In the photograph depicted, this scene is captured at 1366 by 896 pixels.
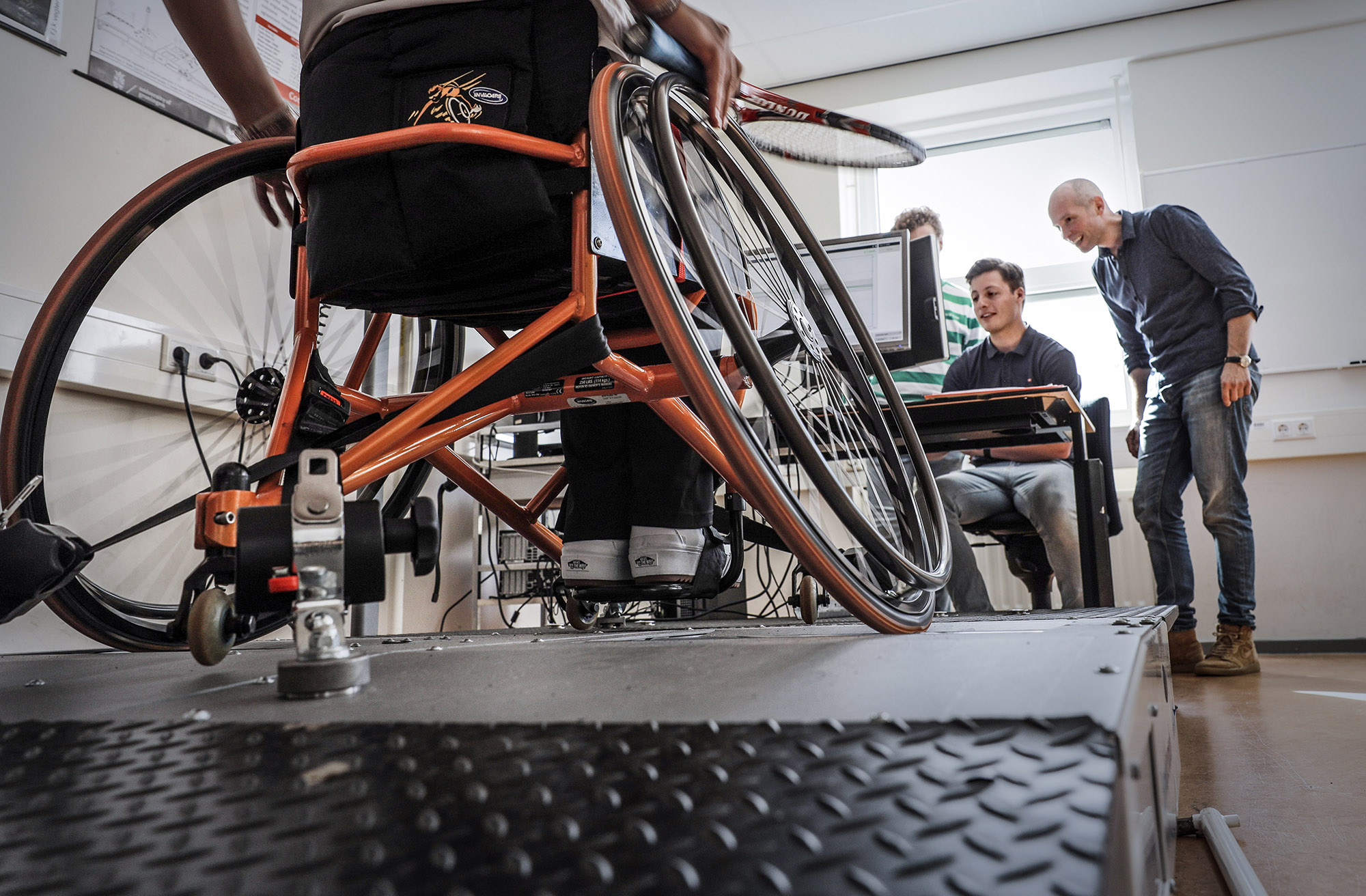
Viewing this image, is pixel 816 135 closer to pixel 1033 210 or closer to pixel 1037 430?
pixel 1037 430

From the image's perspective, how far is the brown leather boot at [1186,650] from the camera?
2662 mm

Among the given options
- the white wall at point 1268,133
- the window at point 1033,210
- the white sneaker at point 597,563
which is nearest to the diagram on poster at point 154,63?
the white sneaker at point 597,563

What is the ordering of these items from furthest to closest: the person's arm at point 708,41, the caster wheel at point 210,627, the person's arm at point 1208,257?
the person's arm at point 1208,257 < the person's arm at point 708,41 < the caster wheel at point 210,627

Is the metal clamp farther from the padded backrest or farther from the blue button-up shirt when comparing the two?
the blue button-up shirt

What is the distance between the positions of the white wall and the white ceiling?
97 millimetres

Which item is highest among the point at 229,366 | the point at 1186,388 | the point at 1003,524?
the point at 1186,388

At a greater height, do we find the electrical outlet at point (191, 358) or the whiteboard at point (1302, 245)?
the whiteboard at point (1302, 245)

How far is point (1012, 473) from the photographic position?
8.59 ft

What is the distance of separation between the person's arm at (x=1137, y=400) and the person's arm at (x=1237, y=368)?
406 millimetres

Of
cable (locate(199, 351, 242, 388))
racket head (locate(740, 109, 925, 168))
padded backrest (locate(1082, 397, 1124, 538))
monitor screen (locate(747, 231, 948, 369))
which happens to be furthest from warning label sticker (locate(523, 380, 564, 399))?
padded backrest (locate(1082, 397, 1124, 538))

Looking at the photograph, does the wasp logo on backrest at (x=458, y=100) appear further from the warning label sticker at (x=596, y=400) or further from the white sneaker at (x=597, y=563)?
the white sneaker at (x=597, y=563)

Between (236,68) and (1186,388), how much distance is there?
284cm

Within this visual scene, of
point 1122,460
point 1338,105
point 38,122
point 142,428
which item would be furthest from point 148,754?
point 1338,105

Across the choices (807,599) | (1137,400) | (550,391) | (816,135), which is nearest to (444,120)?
(550,391)
